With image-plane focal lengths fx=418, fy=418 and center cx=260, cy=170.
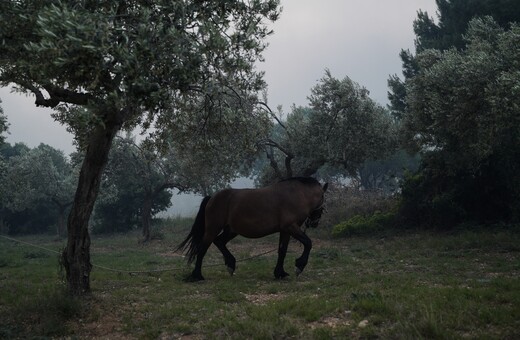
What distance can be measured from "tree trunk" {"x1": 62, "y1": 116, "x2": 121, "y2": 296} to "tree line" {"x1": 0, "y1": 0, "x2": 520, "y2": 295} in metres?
0.03

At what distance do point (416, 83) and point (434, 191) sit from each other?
693cm

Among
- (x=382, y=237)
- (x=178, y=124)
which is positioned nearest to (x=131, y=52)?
(x=178, y=124)

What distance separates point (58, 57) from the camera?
6.86 m

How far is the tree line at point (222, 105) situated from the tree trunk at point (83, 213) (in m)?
0.03

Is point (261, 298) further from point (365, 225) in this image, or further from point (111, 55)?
point (365, 225)

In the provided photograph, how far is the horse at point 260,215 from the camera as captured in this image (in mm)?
12820

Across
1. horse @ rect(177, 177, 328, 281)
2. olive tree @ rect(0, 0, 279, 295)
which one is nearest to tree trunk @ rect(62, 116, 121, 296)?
olive tree @ rect(0, 0, 279, 295)

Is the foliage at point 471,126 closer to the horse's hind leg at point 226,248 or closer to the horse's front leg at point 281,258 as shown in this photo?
the horse's front leg at point 281,258

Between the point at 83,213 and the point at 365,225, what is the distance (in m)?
18.4

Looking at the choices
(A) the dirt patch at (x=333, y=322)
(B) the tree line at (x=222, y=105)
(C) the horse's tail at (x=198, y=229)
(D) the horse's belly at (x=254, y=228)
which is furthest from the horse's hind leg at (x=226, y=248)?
(A) the dirt patch at (x=333, y=322)

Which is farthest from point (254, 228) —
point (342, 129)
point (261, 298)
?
point (342, 129)

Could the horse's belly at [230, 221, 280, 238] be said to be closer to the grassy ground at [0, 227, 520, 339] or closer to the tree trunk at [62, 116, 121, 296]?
the grassy ground at [0, 227, 520, 339]

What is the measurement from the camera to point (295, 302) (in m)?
8.64

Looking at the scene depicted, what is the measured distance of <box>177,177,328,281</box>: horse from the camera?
42.1ft
